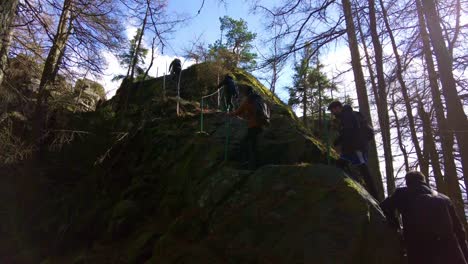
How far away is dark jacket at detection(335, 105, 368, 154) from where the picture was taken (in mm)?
6367

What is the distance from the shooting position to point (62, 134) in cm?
1316

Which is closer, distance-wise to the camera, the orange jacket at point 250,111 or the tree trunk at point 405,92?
the orange jacket at point 250,111

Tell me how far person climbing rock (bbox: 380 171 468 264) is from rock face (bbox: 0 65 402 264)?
1.44 ft

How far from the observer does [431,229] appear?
14.1 feet

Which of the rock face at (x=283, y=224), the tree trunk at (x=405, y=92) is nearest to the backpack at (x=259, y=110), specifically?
the rock face at (x=283, y=224)

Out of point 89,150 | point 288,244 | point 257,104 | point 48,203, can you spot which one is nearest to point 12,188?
point 48,203

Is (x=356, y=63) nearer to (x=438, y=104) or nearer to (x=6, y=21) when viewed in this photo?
(x=438, y=104)

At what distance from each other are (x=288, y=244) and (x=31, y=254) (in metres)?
9.51

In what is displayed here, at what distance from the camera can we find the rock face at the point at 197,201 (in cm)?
507

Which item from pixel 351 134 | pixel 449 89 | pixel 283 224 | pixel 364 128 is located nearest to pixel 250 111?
pixel 351 134

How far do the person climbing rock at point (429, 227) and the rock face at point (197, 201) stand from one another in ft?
1.44

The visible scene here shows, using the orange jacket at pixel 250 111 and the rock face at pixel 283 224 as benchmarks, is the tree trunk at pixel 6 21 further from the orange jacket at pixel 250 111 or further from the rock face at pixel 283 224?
the orange jacket at pixel 250 111

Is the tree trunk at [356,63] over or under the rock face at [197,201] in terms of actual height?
over

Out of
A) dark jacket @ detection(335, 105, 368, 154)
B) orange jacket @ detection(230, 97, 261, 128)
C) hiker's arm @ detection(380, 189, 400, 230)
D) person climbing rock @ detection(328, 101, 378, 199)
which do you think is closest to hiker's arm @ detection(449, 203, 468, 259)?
hiker's arm @ detection(380, 189, 400, 230)
